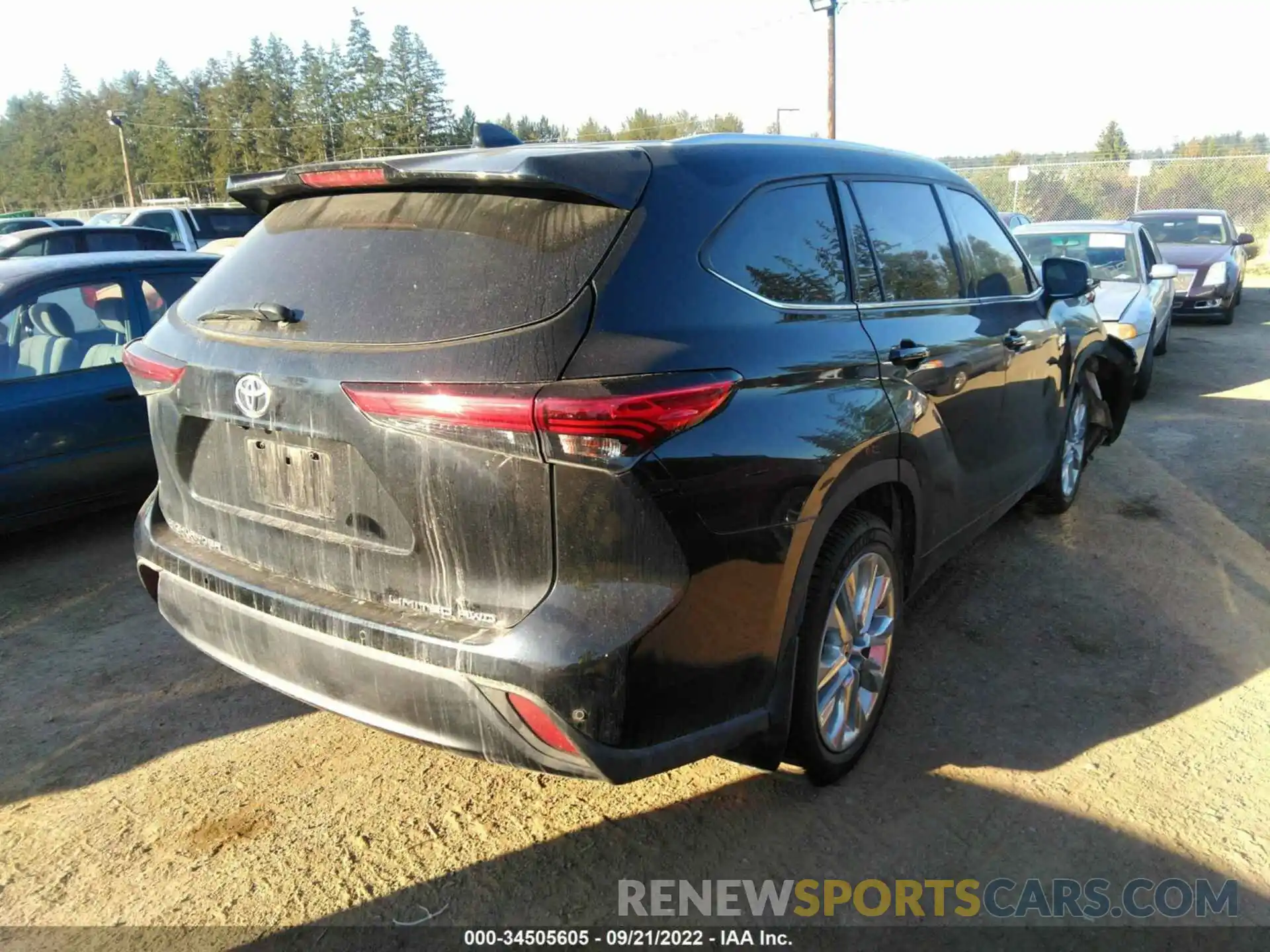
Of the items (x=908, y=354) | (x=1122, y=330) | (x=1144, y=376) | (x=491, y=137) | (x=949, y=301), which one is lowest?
(x=1144, y=376)

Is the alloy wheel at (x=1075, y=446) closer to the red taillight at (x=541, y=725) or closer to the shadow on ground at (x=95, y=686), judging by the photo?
the red taillight at (x=541, y=725)

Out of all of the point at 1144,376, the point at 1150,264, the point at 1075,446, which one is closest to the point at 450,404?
the point at 1075,446

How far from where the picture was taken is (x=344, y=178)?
2568mm

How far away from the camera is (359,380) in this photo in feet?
7.17

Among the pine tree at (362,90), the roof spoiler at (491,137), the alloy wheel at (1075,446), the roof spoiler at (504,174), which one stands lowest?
the alloy wheel at (1075,446)

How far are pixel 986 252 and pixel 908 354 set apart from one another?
4.49 ft

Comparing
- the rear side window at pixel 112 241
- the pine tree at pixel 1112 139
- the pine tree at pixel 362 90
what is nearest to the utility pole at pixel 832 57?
the rear side window at pixel 112 241

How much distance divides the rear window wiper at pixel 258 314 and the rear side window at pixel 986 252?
8.79 ft

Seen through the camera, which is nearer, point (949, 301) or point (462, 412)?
point (462, 412)

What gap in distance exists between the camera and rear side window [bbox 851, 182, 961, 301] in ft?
10.6

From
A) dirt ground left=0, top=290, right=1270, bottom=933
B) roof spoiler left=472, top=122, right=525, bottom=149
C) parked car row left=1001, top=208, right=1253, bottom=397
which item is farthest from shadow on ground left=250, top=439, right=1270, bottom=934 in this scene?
parked car row left=1001, top=208, right=1253, bottom=397

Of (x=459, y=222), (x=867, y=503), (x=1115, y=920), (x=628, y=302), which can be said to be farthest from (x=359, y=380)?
(x=1115, y=920)

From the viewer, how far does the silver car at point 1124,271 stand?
8.09 m

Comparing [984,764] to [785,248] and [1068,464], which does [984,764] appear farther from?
[1068,464]
